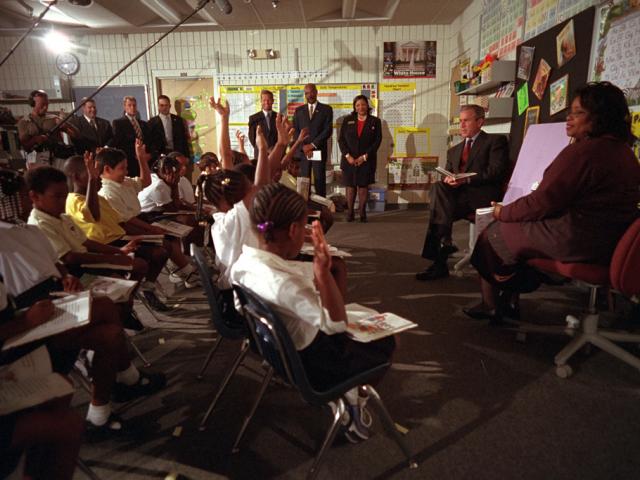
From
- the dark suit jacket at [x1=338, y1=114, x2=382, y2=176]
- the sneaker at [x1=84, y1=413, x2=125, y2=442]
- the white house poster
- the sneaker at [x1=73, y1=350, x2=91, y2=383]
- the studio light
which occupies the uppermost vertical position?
the studio light

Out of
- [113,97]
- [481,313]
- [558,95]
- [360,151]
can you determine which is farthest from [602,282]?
[113,97]

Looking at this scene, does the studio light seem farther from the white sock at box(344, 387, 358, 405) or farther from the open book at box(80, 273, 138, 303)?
the white sock at box(344, 387, 358, 405)

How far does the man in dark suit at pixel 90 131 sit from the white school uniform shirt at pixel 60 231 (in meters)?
3.89

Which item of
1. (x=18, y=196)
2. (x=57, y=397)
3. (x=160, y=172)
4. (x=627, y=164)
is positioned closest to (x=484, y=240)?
(x=627, y=164)

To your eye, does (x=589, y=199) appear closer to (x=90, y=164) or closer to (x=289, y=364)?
(x=289, y=364)

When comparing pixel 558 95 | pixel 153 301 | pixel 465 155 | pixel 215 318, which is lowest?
pixel 153 301

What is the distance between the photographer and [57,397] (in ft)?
3.45

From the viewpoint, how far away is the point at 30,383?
3.55 ft

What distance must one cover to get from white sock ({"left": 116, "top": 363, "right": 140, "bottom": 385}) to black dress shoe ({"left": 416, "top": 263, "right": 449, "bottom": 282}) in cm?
225

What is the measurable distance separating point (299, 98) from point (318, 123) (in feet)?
3.24

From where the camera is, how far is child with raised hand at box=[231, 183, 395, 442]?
108 centimetres

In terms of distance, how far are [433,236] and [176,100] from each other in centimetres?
540

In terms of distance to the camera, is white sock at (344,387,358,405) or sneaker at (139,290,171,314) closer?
white sock at (344,387,358,405)

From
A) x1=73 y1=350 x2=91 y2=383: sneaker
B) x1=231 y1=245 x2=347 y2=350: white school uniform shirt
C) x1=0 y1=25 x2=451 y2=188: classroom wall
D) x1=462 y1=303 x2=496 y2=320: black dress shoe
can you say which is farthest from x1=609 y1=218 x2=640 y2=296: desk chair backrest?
x1=0 y1=25 x2=451 y2=188: classroom wall
